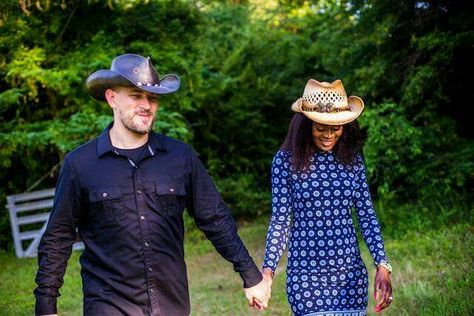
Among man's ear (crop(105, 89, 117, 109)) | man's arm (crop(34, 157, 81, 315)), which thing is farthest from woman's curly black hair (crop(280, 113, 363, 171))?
man's arm (crop(34, 157, 81, 315))

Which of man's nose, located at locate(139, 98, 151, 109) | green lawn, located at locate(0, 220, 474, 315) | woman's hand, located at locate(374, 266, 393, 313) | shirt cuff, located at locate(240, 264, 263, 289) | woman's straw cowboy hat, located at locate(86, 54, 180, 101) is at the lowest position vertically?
green lawn, located at locate(0, 220, 474, 315)

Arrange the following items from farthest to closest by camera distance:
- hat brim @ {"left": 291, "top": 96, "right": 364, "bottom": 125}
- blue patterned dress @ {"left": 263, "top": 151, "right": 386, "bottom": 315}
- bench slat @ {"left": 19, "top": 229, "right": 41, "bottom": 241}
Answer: bench slat @ {"left": 19, "top": 229, "right": 41, "bottom": 241} → hat brim @ {"left": 291, "top": 96, "right": 364, "bottom": 125} → blue patterned dress @ {"left": 263, "top": 151, "right": 386, "bottom": 315}

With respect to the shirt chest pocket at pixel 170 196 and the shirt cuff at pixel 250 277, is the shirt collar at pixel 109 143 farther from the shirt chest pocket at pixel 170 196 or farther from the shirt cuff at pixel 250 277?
the shirt cuff at pixel 250 277

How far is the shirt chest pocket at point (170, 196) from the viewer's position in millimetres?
3916

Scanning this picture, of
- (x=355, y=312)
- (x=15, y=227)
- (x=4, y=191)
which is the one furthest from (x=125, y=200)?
(x=4, y=191)

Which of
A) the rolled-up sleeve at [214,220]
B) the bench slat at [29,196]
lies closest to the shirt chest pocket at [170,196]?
the rolled-up sleeve at [214,220]

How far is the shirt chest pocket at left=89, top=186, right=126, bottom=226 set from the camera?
3.83m

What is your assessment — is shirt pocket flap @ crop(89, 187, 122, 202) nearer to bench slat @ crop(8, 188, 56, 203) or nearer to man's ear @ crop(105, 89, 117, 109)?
man's ear @ crop(105, 89, 117, 109)

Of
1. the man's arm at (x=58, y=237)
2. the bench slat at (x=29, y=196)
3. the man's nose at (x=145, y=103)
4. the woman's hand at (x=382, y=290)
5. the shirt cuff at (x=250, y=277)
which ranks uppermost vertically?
the man's nose at (x=145, y=103)

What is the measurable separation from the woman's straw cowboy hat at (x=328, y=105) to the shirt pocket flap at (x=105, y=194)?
1.33 metres

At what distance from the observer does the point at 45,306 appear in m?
3.79

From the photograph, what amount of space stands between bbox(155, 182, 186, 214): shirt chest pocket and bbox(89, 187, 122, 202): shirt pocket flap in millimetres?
222

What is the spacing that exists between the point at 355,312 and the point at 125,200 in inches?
63.5

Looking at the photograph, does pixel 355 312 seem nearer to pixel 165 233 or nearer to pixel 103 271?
pixel 165 233
